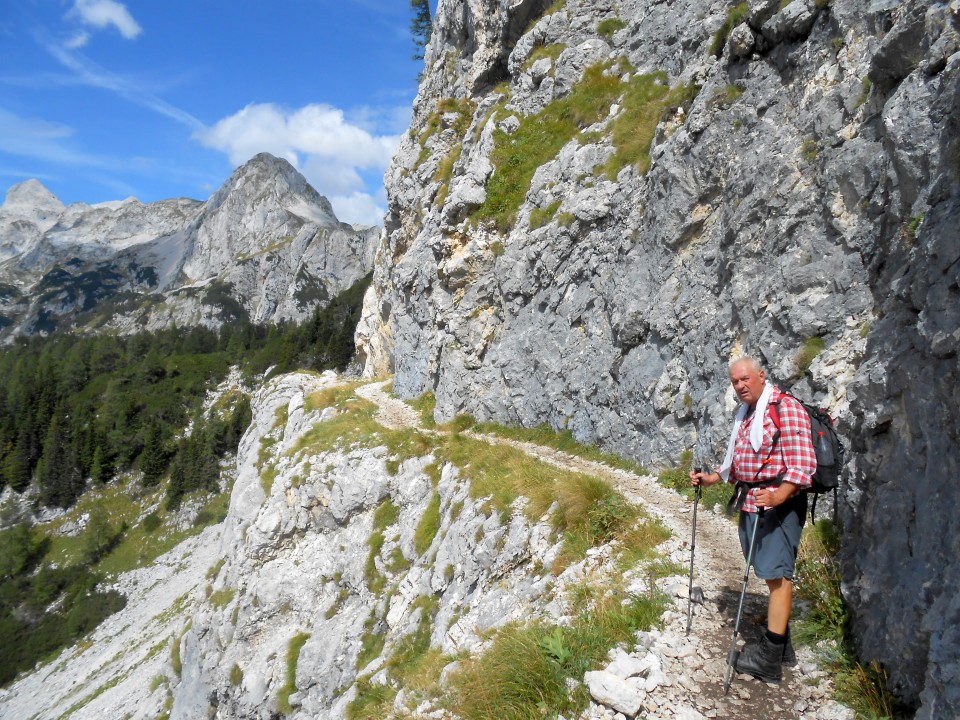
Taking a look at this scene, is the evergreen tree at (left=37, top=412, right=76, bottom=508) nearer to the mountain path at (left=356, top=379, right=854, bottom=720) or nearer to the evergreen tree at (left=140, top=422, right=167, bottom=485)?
the evergreen tree at (left=140, top=422, right=167, bottom=485)

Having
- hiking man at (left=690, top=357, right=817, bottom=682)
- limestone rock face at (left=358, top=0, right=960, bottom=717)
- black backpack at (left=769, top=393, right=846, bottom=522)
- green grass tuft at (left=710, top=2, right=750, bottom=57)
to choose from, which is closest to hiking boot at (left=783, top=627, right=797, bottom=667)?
hiking man at (left=690, top=357, right=817, bottom=682)

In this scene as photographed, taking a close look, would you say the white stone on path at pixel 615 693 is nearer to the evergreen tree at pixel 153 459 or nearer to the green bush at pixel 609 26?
the green bush at pixel 609 26

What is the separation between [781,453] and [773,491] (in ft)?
1.17

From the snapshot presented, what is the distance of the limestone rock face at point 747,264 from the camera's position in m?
4.36

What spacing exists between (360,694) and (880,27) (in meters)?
17.1

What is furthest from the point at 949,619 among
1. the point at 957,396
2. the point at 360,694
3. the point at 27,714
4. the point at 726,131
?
the point at 27,714

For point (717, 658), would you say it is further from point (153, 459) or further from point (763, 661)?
point (153, 459)

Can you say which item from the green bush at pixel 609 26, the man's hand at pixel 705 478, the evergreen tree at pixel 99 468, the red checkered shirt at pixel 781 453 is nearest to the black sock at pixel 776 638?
the red checkered shirt at pixel 781 453

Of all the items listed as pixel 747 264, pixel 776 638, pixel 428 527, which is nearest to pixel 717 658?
pixel 776 638

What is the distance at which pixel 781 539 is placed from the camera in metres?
4.88

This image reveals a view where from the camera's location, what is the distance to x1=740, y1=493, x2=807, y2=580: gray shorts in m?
4.84

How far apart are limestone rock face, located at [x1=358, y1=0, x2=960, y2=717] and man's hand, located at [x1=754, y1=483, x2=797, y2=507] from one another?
80cm

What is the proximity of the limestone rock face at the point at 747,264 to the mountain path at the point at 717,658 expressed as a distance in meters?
0.68

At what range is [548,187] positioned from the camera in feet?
67.9
